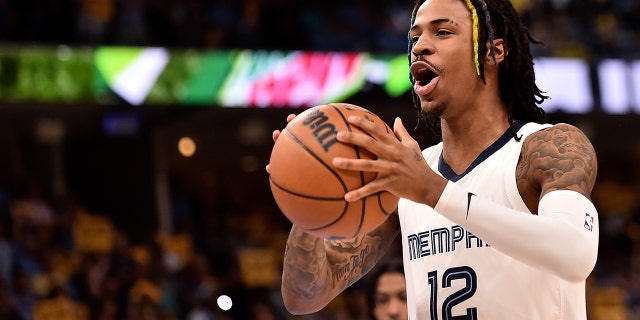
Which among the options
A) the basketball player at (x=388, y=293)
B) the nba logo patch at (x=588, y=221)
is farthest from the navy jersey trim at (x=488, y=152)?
the basketball player at (x=388, y=293)

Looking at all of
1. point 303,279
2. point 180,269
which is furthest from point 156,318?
point 303,279

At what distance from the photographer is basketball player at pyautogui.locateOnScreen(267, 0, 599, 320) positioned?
9.55 feet

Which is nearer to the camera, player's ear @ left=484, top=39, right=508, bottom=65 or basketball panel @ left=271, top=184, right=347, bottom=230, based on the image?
basketball panel @ left=271, top=184, right=347, bottom=230

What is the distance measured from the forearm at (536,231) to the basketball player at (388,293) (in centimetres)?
238

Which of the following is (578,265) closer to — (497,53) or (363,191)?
(363,191)

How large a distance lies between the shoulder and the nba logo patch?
0.38 feet

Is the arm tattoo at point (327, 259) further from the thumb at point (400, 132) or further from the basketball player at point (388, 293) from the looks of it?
the basketball player at point (388, 293)

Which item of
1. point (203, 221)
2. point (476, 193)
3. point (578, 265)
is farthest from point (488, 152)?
point (203, 221)

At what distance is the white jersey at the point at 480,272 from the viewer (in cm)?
328

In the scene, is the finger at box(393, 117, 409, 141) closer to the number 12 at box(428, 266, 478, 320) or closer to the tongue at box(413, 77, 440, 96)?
the tongue at box(413, 77, 440, 96)

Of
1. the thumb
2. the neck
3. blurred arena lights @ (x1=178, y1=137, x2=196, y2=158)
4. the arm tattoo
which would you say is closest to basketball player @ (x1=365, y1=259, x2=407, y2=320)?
the arm tattoo

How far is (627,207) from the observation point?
17875mm

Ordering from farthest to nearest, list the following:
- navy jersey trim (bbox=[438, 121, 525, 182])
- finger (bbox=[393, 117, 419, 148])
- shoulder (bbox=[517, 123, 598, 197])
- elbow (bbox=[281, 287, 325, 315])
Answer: elbow (bbox=[281, 287, 325, 315]), navy jersey trim (bbox=[438, 121, 525, 182]), shoulder (bbox=[517, 123, 598, 197]), finger (bbox=[393, 117, 419, 148])

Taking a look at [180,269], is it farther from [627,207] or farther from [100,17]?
[627,207]
